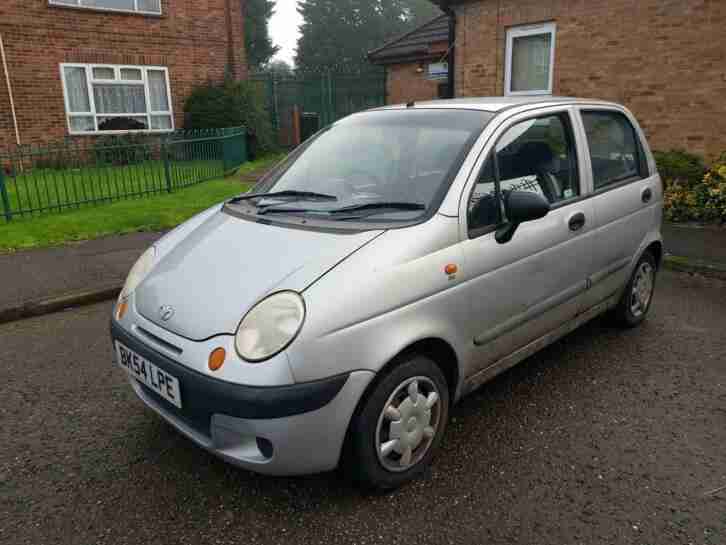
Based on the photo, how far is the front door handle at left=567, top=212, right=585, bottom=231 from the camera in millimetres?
3451

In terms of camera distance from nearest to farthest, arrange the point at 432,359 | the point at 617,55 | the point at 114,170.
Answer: the point at 432,359, the point at 617,55, the point at 114,170

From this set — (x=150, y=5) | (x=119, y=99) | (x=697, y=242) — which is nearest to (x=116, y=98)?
(x=119, y=99)

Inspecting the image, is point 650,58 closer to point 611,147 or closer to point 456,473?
point 611,147

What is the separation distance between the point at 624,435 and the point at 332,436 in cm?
169

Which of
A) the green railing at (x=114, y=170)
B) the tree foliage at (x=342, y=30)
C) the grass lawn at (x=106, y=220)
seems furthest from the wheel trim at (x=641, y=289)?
the tree foliage at (x=342, y=30)

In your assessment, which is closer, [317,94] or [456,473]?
[456,473]

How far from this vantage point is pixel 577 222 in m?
3.49

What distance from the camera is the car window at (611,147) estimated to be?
383 centimetres

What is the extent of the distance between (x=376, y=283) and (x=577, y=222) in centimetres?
165

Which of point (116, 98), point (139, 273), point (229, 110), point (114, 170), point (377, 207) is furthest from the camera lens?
point (229, 110)

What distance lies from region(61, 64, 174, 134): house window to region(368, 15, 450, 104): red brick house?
Result: 253 inches

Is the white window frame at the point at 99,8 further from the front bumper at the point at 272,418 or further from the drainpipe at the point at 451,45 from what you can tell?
the front bumper at the point at 272,418

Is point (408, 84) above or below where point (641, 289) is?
above

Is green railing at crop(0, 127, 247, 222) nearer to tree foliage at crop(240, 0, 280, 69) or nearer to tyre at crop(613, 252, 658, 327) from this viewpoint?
tyre at crop(613, 252, 658, 327)
